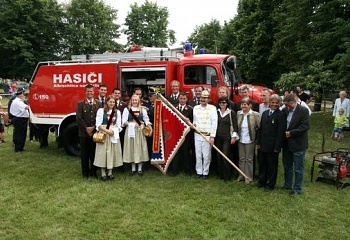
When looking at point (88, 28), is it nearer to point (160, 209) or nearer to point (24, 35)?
point (24, 35)

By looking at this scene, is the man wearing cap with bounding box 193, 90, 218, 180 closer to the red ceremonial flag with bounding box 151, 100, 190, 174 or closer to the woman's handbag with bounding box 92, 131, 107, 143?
the red ceremonial flag with bounding box 151, 100, 190, 174

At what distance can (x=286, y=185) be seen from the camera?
6.17m

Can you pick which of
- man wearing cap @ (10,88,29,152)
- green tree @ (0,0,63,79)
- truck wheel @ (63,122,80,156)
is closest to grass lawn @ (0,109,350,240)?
truck wheel @ (63,122,80,156)

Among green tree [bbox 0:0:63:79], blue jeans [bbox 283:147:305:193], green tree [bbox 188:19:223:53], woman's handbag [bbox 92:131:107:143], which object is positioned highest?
green tree [bbox 188:19:223:53]

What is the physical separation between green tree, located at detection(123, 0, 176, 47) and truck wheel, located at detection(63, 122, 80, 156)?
3684cm

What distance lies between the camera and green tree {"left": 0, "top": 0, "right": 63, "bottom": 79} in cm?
3334

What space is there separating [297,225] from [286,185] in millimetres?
1539

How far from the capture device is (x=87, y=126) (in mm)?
6758

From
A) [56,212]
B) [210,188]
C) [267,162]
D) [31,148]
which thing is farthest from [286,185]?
A: [31,148]

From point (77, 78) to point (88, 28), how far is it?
107ft

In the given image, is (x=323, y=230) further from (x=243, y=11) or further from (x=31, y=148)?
(x=243, y=11)

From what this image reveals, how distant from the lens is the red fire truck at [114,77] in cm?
786

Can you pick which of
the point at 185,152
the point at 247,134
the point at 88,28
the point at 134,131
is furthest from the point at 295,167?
the point at 88,28

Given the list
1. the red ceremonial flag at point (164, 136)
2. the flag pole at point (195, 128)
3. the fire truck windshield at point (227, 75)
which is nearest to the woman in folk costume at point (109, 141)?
the red ceremonial flag at point (164, 136)
